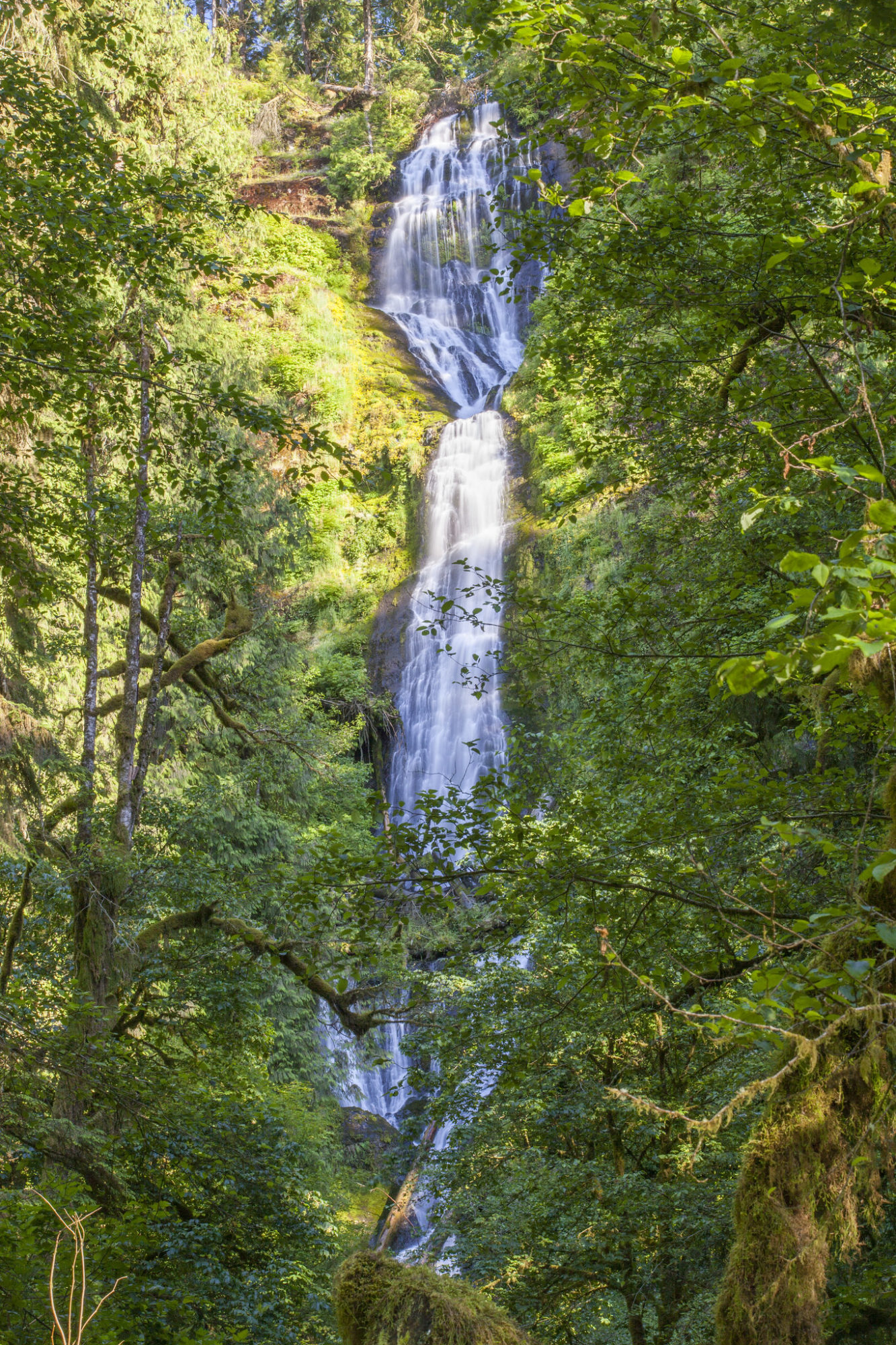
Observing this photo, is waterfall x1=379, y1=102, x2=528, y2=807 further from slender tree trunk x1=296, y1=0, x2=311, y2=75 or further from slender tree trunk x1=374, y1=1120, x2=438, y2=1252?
slender tree trunk x1=296, y1=0, x2=311, y2=75

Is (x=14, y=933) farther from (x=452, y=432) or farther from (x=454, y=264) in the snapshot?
(x=454, y=264)

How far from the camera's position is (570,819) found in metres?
6.39

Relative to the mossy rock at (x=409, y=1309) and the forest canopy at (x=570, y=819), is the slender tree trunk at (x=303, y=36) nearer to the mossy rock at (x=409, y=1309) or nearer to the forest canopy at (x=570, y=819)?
the forest canopy at (x=570, y=819)

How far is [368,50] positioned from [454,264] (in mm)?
12452

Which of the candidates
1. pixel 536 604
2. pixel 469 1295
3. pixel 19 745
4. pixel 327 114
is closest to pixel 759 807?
pixel 536 604

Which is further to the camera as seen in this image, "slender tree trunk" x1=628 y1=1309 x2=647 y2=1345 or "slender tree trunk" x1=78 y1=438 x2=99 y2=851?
"slender tree trunk" x1=78 y1=438 x2=99 y2=851

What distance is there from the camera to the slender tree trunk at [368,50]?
3594cm

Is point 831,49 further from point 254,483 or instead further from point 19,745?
point 254,483

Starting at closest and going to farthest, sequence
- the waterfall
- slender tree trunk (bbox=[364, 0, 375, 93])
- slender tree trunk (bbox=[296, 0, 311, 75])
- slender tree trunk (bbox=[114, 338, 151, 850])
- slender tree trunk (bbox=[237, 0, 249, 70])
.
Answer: slender tree trunk (bbox=[114, 338, 151, 850]), the waterfall, slender tree trunk (bbox=[364, 0, 375, 93]), slender tree trunk (bbox=[296, 0, 311, 75]), slender tree trunk (bbox=[237, 0, 249, 70])

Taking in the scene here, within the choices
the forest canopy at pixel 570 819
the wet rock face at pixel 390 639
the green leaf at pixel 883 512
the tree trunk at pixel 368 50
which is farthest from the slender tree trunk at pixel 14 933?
the tree trunk at pixel 368 50

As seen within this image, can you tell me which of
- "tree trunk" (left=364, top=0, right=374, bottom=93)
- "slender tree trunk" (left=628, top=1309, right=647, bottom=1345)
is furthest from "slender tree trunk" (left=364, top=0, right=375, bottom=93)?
"slender tree trunk" (left=628, top=1309, right=647, bottom=1345)

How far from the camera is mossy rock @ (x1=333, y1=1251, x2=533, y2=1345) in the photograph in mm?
2496

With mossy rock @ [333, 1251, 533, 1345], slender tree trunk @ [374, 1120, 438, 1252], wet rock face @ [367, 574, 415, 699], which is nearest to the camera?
mossy rock @ [333, 1251, 533, 1345]

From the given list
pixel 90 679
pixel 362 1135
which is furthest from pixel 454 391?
pixel 90 679
